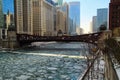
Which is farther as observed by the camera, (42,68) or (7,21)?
(7,21)

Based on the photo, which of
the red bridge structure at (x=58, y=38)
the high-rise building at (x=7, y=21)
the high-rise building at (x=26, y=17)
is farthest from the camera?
the high-rise building at (x=26, y=17)

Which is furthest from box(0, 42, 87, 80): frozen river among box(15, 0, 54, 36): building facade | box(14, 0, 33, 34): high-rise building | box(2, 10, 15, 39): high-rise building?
box(14, 0, 33, 34): high-rise building

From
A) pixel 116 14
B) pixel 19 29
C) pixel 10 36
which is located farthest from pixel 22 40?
pixel 19 29

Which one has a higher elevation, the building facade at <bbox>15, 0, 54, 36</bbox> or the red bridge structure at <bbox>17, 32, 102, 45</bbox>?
the building facade at <bbox>15, 0, 54, 36</bbox>

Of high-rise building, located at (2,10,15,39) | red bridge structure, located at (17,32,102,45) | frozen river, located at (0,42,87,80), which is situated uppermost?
high-rise building, located at (2,10,15,39)

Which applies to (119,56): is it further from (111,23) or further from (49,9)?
(49,9)

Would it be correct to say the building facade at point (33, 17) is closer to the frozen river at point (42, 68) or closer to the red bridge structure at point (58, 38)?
the red bridge structure at point (58, 38)

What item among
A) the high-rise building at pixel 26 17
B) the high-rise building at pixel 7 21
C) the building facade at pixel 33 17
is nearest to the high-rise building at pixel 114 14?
the high-rise building at pixel 7 21

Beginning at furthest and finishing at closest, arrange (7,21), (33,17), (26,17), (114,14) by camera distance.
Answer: (33,17) < (26,17) < (7,21) < (114,14)

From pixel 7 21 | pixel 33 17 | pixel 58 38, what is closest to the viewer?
pixel 58 38

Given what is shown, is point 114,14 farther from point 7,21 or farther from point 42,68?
point 42,68

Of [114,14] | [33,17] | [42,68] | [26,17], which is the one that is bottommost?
[42,68]

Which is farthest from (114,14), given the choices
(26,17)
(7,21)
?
(26,17)

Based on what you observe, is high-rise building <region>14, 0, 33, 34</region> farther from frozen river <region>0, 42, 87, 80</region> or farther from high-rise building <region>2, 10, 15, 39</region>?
frozen river <region>0, 42, 87, 80</region>
